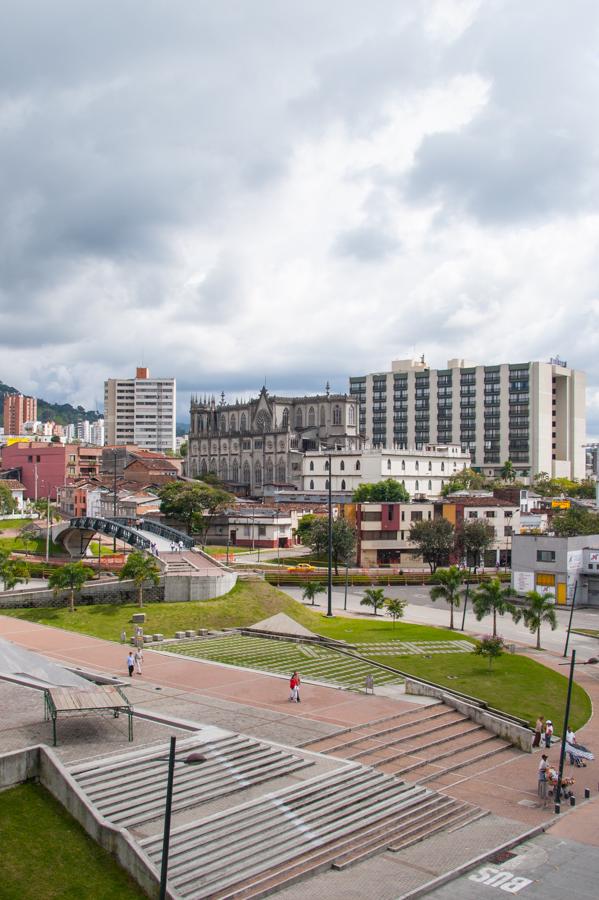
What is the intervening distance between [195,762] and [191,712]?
6.19m

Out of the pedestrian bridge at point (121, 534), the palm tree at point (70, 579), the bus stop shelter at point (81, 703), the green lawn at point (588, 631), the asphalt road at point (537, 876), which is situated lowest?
the asphalt road at point (537, 876)

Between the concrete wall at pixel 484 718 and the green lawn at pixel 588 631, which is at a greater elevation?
the concrete wall at pixel 484 718

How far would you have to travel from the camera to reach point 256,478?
179 m

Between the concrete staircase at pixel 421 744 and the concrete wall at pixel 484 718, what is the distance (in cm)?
28

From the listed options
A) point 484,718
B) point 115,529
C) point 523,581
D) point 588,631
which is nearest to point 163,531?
point 115,529

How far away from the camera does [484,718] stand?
121 ft

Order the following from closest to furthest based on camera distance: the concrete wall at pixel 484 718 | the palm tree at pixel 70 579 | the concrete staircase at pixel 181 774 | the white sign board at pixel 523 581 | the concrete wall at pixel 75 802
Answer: the concrete wall at pixel 75 802 → the concrete staircase at pixel 181 774 → the concrete wall at pixel 484 718 → the palm tree at pixel 70 579 → the white sign board at pixel 523 581

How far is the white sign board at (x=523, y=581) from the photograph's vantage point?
82.9 meters

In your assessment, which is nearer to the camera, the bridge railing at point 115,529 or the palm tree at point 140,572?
the palm tree at point 140,572

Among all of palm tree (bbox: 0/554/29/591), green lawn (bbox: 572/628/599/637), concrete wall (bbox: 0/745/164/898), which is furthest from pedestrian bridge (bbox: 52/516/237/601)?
concrete wall (bbox: 0/745/164/898)

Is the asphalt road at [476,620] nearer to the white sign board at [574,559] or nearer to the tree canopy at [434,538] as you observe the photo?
the white sign board at [574,559]

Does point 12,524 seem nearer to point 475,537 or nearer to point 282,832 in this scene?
point 475,537

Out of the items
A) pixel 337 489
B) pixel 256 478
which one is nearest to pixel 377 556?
pixel 337 489

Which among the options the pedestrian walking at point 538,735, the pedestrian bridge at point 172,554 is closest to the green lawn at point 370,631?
the pedestrian bridge at point 172,554
